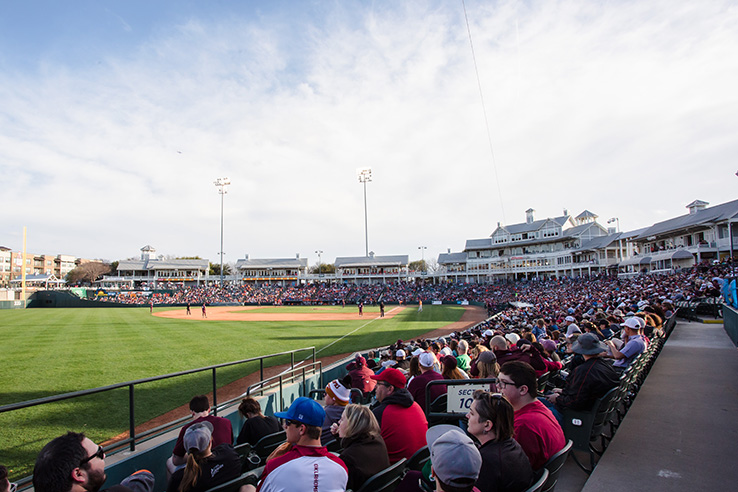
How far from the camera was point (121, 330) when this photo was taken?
24.6 meters

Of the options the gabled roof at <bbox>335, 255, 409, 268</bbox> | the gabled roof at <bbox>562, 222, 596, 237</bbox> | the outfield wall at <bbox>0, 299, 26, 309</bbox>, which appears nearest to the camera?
the outfield wall at <bbox>0, 299, 26, 309</bbox>

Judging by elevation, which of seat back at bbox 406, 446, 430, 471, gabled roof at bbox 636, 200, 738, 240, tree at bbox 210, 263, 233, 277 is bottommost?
seat back at bbox 406, 446, 430, 471

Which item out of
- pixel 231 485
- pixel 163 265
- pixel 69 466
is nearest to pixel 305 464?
pixel 231 485

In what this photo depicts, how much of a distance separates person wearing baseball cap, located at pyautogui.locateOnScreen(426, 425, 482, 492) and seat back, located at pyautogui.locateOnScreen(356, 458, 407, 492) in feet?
2.58

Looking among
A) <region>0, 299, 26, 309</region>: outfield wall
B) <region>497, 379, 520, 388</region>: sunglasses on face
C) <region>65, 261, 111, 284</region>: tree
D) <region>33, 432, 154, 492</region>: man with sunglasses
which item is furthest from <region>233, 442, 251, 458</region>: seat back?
<region>65, 261, 111, 284</region>: tree

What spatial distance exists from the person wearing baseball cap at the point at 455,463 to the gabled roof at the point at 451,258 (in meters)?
75.6

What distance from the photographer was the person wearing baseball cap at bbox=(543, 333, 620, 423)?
448 centimetres

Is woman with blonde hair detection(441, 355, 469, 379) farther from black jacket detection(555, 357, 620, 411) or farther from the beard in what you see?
the beard

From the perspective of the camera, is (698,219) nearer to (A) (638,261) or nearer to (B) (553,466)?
(A) (638,261)

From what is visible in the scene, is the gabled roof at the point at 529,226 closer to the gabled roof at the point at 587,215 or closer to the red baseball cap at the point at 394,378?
the gabled roof at the point at 587,215

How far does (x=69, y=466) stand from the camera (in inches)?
91.7

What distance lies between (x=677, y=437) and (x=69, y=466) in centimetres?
634

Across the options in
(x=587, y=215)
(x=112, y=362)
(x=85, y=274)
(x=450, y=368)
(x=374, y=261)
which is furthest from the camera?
(x=85, y=274)

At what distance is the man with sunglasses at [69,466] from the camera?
2260 mm
